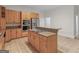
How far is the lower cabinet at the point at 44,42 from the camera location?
1458mm

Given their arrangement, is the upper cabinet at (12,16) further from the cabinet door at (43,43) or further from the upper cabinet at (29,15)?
the cabinet door at (43,43)

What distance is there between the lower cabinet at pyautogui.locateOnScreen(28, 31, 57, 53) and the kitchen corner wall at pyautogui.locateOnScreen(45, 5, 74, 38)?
182 mm

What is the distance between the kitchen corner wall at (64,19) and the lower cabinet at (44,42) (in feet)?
0.60

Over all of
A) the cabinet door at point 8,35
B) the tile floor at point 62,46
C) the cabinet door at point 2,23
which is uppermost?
the cabinet door at point 2,23

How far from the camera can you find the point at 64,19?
1.54 metres

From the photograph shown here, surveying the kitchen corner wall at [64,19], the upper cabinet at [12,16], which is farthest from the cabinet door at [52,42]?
the upper cabinet at [12,16]

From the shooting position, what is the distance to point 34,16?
1.64 metres

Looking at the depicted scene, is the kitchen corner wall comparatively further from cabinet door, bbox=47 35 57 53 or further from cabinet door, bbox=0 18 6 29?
cabinet door, bbox=0 18 6 29

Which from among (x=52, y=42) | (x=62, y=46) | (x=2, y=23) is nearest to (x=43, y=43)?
(x=52, y=42)

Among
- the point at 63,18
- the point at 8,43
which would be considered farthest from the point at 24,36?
the point at 63,18
